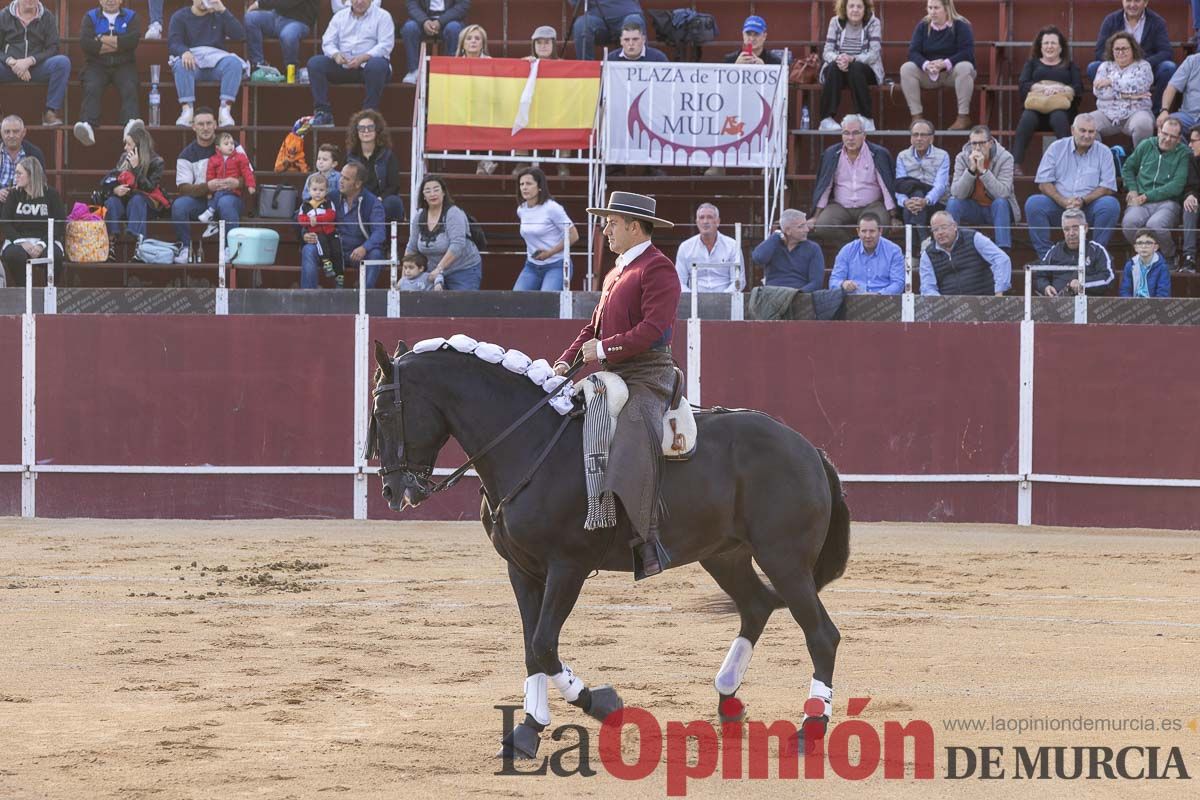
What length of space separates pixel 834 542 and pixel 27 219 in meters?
9.13

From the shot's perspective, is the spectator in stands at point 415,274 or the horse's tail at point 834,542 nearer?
the horse's tail at point 834,542

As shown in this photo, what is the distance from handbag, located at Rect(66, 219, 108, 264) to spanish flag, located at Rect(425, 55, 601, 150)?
3.02m

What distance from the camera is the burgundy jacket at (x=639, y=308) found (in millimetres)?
5750

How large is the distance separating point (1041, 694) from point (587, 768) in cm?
206

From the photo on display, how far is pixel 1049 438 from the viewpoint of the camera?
40.7 feet

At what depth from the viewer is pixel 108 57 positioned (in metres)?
15.6

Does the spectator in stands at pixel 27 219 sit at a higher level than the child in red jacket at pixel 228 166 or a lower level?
lower

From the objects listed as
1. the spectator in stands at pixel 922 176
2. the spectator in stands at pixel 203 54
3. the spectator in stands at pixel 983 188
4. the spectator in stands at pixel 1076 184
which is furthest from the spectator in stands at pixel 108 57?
the spectator in stands at pixel 1076 184

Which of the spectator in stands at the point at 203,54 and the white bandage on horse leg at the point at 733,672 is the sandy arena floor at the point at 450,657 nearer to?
the white bandage on horse leg at the point at 733,672

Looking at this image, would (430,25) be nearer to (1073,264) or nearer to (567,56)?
(567,56)

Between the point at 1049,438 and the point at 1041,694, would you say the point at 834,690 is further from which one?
the point at 1049,438

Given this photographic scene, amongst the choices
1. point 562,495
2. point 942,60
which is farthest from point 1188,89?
point 562,495

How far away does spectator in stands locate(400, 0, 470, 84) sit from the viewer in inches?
617

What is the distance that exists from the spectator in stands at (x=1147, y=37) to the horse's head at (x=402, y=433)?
Result: 10715 millimetres
